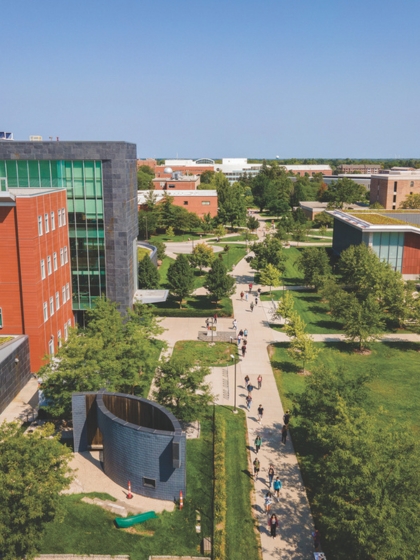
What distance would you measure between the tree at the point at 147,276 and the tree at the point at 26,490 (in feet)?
118

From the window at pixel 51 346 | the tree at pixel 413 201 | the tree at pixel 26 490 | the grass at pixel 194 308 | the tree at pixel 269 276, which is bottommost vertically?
the grass at pixel 194 308

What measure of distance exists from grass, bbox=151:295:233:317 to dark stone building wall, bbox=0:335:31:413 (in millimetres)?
15944

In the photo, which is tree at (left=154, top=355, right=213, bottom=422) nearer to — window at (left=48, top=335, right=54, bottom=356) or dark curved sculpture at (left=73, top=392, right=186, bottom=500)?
dark curved sculpture at (left=73, top=392, right=186, bottom=500)

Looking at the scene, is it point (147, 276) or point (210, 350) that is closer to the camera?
point (210, 350)

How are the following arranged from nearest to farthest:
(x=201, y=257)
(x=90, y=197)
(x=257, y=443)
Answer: (x=257, y=443) < (x=90, y=197) < (x=201, y=257)

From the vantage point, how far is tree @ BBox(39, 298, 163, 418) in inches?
1097

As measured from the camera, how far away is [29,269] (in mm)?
35531

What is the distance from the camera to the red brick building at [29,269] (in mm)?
34969

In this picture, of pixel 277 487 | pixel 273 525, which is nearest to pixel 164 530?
pixel 273 525

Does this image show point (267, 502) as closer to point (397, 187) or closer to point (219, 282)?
point (219, 282)

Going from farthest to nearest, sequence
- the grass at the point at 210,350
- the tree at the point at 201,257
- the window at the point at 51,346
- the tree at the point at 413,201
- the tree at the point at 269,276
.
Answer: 1. the tree at the point at 413,201
2. the tree at the point at 201,257
3. the tree at the point at 269,276
4. the grass at the point at 210,350
5. the window at the point at 51,346

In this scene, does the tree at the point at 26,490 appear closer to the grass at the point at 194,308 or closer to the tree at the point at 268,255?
the grass at the point at 194,308

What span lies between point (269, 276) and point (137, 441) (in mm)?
37869

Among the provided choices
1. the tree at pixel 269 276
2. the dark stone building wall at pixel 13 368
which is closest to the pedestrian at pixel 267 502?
the dark stone building wall at pixel 13 368
